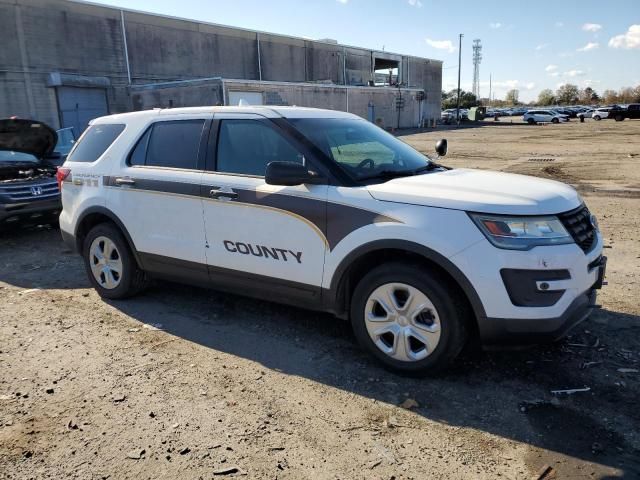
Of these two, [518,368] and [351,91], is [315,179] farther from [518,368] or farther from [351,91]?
[351,91]

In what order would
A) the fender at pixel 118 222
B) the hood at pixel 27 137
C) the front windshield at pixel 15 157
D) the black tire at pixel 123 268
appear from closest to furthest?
the fender at pixel 118 222 → the black tire at pixel 123 268 → the hood at pixel 27 137 → the front windshield at pixel 15 157

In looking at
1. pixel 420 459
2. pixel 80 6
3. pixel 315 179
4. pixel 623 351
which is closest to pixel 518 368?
pixel 623 351

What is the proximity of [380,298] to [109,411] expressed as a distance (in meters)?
1.92

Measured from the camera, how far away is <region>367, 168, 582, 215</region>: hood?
3.26 metres

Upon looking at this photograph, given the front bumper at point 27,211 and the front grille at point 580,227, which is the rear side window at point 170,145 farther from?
the front bumper at point 27,211

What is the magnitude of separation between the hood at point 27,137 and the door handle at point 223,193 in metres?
5.72

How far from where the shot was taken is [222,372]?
3.80 metres

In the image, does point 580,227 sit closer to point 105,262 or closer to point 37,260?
point 105,262

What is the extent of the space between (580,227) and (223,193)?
2661 mm

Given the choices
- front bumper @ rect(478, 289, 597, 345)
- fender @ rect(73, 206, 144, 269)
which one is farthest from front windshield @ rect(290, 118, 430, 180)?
fender @ rect(73, 206, 144, 269)

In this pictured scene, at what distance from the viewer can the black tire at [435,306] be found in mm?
3379

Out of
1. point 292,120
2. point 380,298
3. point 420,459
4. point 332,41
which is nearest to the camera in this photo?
point 420,459

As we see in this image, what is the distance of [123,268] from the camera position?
519 cm

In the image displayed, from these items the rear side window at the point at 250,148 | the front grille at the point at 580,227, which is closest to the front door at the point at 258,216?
the rear side window at the point at 250,148
